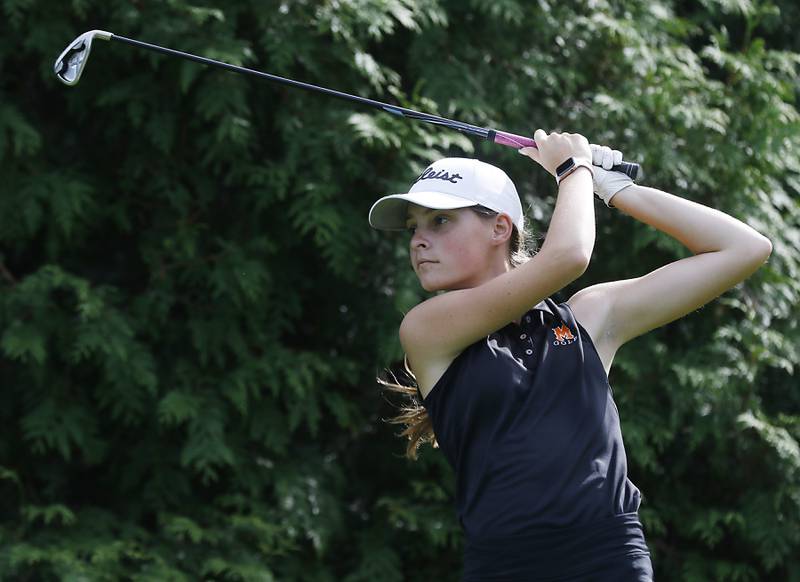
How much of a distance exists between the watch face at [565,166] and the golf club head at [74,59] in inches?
A: 51.2

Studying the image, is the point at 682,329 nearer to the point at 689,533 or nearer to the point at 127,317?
the point at 689,533

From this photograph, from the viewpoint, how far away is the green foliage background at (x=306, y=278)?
4480mm

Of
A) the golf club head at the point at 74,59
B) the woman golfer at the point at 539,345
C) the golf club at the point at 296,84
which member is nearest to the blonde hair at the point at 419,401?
the woman golfer at the point at 539,345

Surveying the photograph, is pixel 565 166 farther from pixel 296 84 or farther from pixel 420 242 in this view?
pixel 296 84

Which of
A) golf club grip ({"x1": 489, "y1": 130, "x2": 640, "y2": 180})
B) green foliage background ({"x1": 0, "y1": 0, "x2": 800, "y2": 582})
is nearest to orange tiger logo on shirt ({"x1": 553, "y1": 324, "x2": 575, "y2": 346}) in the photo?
golf club grip ({"x1": 489, "y1": 130, "x2": 640, "y2": 180})

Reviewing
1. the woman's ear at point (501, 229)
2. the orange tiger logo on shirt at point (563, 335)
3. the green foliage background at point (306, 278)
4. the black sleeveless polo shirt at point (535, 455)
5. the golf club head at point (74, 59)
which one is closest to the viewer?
the black sleeveless polo shirt at point (535, 455)

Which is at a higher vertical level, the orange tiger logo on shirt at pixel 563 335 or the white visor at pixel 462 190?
the white visor at pixel 462 190

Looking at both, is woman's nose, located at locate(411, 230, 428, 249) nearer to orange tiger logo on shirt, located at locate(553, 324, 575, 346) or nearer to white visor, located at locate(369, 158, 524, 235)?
white visor, located at locate(369, 158, 524, 235)

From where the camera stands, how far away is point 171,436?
4797mm

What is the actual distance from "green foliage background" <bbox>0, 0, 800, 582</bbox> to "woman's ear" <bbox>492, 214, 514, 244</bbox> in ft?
6.91

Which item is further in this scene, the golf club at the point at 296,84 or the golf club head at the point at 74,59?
the golf club head at the point at 74,59

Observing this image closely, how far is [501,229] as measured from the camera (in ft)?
7.84

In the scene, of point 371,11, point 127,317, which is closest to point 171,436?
point 127,317

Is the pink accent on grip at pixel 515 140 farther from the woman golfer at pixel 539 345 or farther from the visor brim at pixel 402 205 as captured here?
the visor brim at pixel 402 205
